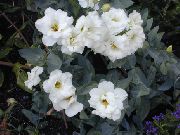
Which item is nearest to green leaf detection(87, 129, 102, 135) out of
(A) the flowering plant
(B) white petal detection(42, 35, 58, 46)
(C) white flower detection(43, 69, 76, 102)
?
(A) the flowering plant

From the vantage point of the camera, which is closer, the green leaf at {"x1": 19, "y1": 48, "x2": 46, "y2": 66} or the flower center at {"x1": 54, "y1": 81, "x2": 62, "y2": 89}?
the flower center at {"x1": 54, "y1": 81, "x2": 62, "y2": 89}

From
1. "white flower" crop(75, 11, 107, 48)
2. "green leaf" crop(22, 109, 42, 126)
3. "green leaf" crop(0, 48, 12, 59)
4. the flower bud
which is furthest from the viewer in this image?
"green leaf" crop(0, 48, 12, 59)

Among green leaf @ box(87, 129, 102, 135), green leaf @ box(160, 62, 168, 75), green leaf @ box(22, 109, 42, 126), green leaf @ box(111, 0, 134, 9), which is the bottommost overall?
green leaf @ box(22, 109, 42, 126)

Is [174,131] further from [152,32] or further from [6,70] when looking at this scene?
[6,70]

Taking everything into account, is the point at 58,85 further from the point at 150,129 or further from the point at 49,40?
the point at 150,129

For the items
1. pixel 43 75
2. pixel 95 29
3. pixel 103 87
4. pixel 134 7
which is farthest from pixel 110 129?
pixel 134 7

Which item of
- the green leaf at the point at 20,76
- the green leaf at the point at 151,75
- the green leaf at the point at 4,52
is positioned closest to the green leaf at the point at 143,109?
the green leaf at the point at 151,75

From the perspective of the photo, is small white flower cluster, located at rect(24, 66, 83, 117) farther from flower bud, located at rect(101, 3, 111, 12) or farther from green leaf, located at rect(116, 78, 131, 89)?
flower bud, located at rect(101, 3, 111, 12)

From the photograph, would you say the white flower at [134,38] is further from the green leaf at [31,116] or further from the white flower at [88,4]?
the green leaf at [31,116]
